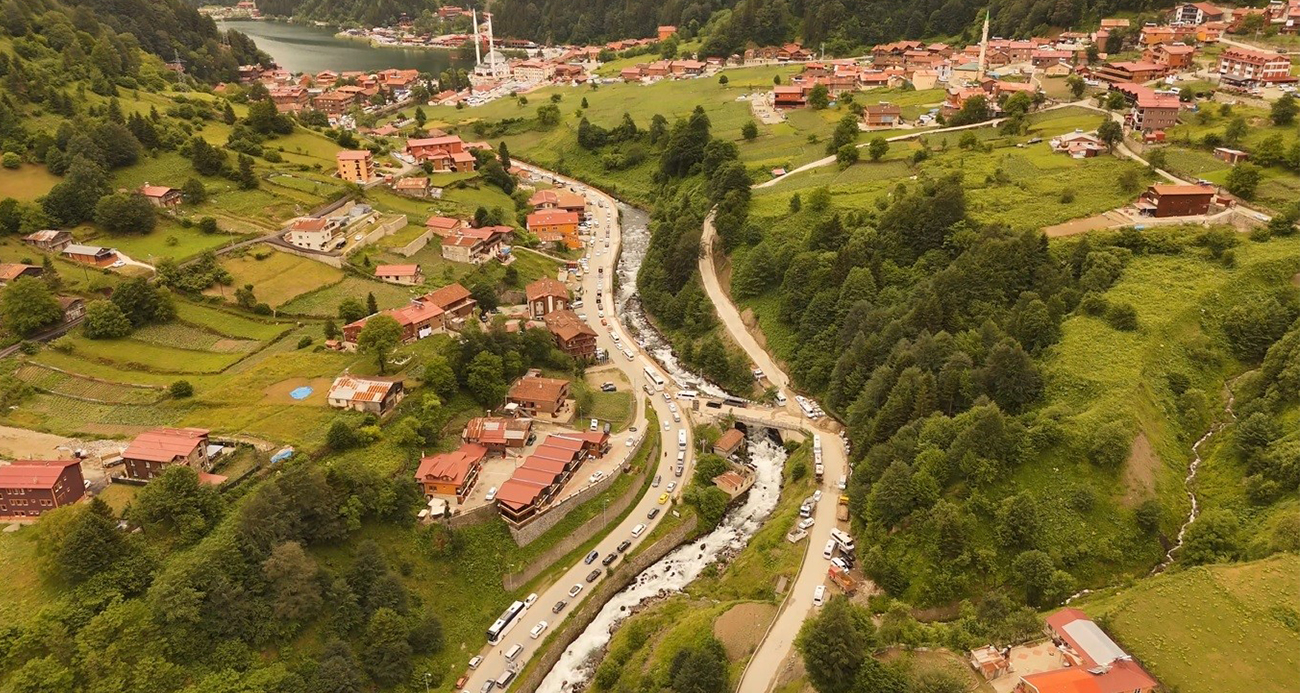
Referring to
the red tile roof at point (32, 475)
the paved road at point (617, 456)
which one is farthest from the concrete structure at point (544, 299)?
the red tile roof at point (32, 475)

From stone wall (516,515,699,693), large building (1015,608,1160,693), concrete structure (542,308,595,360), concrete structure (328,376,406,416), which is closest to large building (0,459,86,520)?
concrete structure (328,376,406,416)

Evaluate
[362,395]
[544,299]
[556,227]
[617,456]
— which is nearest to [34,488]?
[362,395]

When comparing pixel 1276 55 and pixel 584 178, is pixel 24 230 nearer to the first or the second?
pixel 584 178

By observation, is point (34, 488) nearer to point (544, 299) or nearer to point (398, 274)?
point (398, 274)

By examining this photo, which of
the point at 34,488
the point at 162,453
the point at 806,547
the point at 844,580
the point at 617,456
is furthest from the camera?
the point at 617,456

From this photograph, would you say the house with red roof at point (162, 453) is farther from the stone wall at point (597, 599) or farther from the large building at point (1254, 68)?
the large building at point (1254, 68)

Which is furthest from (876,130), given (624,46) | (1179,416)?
(624,46)

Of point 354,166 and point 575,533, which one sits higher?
point 354,166
